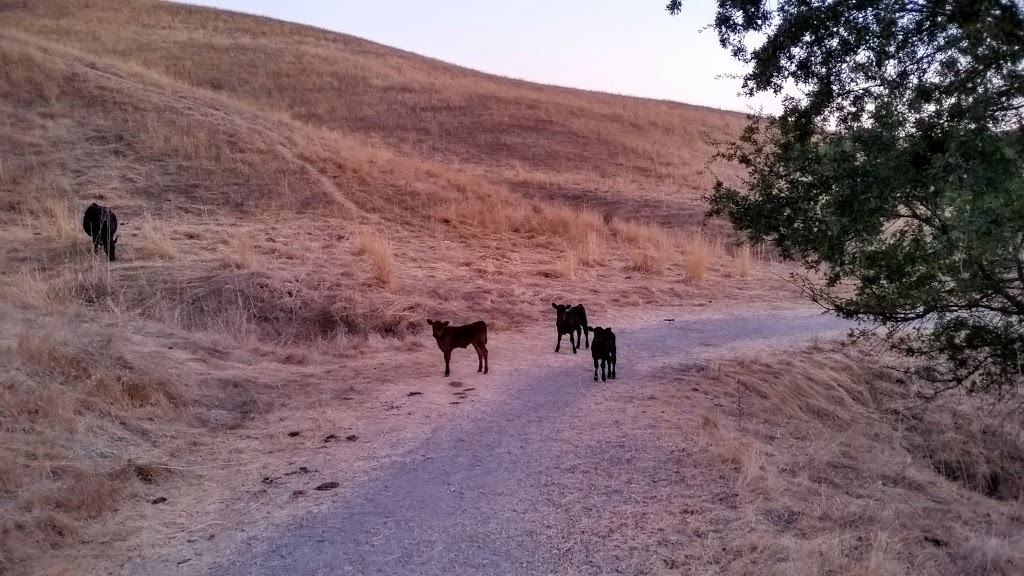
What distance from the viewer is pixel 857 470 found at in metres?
6.61

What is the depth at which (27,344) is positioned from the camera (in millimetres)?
7469

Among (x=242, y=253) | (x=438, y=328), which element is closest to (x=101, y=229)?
(x=242, y=253)

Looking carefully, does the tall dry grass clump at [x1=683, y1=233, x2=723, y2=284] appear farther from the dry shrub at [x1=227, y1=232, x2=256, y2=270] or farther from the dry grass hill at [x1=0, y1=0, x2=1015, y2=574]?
the dry shrub at [x1=227, y1=232, x2=256, y2=270]

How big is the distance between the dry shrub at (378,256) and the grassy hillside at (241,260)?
96mm

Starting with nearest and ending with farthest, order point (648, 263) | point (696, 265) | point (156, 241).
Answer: point (156, 241) → point (696, 265) → point (648, 263)

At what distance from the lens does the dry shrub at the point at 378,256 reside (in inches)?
498

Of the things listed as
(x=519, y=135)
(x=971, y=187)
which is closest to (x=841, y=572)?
(x=971, y=187)

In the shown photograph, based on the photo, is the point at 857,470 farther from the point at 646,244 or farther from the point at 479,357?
the point at 646,244

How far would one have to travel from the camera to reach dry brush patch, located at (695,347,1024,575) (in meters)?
4.74

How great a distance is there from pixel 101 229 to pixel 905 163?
40.1 feet

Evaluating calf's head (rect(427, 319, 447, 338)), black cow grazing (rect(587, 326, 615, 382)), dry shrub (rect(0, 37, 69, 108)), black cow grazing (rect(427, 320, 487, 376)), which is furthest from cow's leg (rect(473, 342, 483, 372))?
dry shrub (rect(0, 37, 69, 108))

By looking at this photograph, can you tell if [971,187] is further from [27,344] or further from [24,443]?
[27,344]

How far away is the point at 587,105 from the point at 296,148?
27432mm

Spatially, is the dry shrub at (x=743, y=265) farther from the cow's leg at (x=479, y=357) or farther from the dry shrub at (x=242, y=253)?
the dry shrub at (x=242, y=253)
